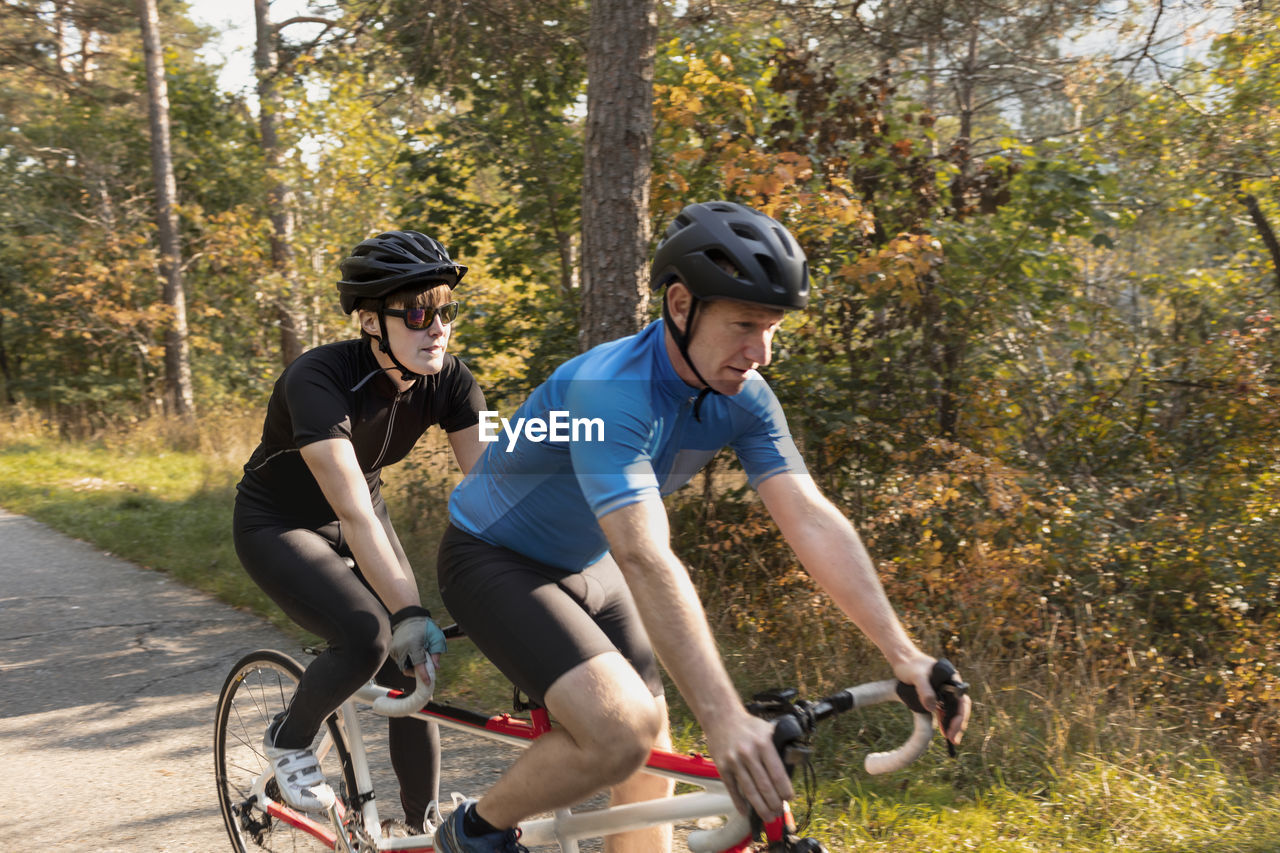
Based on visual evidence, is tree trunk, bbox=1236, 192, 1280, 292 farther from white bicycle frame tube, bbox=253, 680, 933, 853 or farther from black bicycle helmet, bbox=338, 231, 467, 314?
black bicycle helmet, bbox=338, 231, 467, 314

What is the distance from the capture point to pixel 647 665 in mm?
2725

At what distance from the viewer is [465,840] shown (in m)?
2.39

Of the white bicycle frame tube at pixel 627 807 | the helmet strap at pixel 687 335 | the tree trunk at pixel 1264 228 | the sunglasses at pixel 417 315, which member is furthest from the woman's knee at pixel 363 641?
the tree trunk at pixel 1264 228

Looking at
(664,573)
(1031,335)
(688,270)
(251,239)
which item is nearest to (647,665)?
(664,573)

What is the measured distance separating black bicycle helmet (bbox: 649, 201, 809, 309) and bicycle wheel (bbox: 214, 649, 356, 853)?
1.90m

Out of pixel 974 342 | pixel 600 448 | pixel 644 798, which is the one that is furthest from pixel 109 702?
pixel 974 342

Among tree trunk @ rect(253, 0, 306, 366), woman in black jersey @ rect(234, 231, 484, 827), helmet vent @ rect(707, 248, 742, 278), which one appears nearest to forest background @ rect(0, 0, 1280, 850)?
woman in black jersey @ rect(234, 231, 484, 827)

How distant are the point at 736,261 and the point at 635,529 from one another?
1.99ft

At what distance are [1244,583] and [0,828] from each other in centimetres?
599

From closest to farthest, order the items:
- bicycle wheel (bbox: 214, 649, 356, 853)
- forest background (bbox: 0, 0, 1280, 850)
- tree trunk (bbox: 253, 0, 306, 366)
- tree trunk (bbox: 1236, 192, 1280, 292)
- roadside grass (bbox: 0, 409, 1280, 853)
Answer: bicycle wheel (bbox: 214, 649, 356, 853), roadside grass (bbox: 0, 409, 1280, 853), forest background (bbox: 0, 0, 1280, 850), tree trunk (bbox: 1236, 192, 1280, 292), tree trunk (bbox: 253, 0, 306, 366)

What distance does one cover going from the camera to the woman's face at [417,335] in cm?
305

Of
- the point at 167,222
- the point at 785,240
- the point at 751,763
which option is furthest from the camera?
the point at 167,222

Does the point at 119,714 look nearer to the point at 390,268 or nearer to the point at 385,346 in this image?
the point at 385,346

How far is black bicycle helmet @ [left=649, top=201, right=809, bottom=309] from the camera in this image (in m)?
2.13
